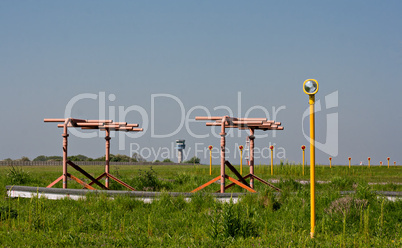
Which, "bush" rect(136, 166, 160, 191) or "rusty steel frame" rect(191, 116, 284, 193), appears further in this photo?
"bush" rect(136, 166, 160, 191)

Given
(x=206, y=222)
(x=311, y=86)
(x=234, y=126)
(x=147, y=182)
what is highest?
(x=311, y=86)

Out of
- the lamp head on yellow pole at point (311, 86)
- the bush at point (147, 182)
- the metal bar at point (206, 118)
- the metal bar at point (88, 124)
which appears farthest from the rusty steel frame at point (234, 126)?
the lamp head on yellow pole at point (311, 86)

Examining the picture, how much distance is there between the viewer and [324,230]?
30.4 feet

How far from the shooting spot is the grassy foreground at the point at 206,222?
814cm

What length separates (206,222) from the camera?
9.78 m

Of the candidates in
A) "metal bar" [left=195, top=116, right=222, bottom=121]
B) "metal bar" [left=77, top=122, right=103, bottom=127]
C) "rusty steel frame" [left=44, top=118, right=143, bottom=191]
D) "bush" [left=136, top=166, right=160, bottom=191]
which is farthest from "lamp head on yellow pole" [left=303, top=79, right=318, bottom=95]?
"metal bar" [left=77, top=122, right=103, bottom=127]

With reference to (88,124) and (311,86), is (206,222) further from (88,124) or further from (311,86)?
(88,124)

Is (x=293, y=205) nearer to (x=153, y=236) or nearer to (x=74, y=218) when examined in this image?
(x=153, y=236)

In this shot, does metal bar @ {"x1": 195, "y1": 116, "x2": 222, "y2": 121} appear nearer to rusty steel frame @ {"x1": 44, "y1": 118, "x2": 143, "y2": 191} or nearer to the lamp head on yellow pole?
rusty steel frame @ {"x1": 44, "y1": 118, "x2": 143, "y2": 191}

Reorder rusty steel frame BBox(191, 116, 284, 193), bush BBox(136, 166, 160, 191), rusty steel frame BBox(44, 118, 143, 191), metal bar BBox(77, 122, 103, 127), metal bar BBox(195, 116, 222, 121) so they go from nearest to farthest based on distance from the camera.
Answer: rusty steel frame BBox(191, 116, 284, 193)
metal bar BBox(195, 116, 222, 121)
rusty steel frame BBox(44, 118, 143, 191)
metal bar BBox(77, 122, 103, 127)
bush BBox(136, 166, 160, 191)

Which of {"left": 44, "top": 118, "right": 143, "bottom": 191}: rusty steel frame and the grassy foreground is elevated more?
{"left": 44, "top": 118, "right": 143, "bottom": 191}: rusty steel frame

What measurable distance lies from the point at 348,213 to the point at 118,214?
17.4 ft

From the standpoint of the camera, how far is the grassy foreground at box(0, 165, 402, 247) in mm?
8141

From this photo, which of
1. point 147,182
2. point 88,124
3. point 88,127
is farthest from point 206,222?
point 88,127
